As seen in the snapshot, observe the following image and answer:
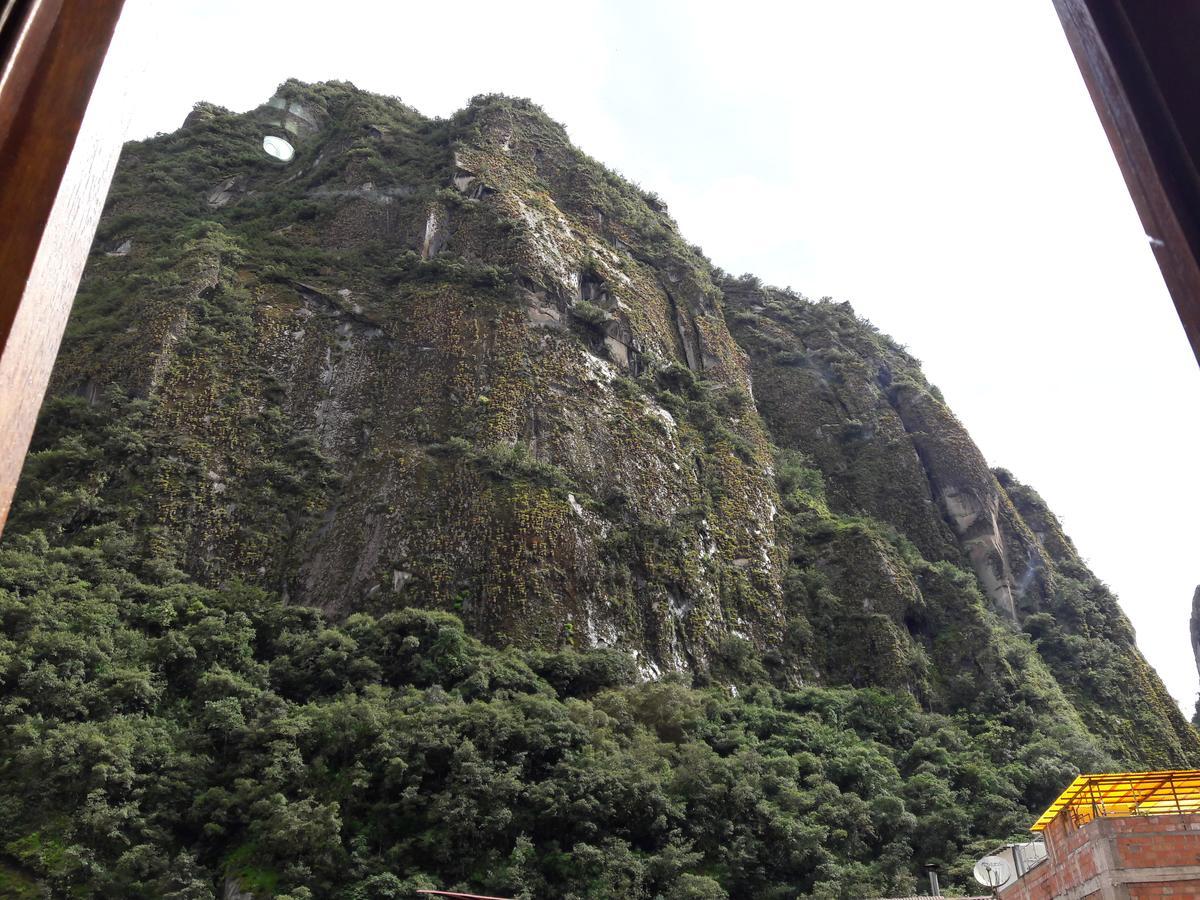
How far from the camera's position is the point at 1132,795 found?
26.7ft

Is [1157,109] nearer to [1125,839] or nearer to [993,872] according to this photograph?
[1125,839]

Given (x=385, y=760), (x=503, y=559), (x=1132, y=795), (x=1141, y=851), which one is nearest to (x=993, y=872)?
(x=1132, y=795)

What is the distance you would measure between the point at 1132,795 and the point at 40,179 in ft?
31.3

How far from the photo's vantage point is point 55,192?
2.19 ft

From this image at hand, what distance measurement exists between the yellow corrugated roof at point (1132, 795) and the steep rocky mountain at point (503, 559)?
6.71 metres

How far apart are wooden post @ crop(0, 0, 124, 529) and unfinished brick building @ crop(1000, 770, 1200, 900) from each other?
315 inches

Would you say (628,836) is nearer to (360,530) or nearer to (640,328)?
(360,530)

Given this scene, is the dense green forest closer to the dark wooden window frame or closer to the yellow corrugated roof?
the yellow corrugated roof

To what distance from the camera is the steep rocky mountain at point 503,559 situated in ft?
48.3

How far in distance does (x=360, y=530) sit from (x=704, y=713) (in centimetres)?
906

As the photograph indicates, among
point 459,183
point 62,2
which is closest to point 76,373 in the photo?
point 459,183

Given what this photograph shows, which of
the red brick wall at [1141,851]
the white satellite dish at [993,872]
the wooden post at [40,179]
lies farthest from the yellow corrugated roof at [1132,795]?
the wooden post at [40,179]

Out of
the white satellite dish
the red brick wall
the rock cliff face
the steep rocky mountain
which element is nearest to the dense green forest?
the steep rocky mountain

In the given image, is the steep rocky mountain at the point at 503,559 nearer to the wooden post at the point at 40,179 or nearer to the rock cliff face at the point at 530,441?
the rock cliff face at the point at 530,441
